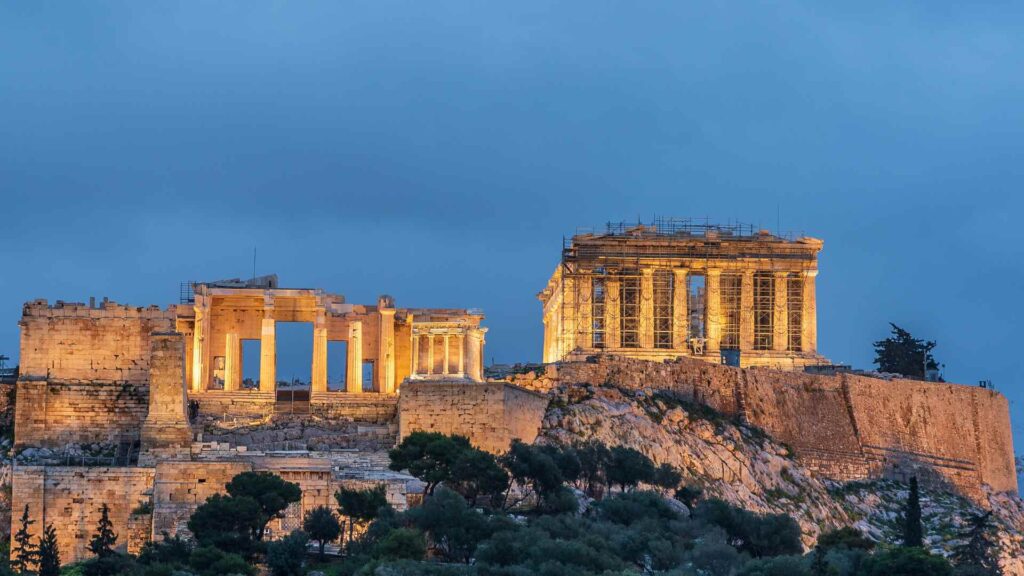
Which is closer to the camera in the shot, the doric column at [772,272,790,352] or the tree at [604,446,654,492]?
the tree at [604,446,654,492]

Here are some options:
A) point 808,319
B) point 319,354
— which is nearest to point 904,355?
point 808,319

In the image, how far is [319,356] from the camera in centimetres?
8906

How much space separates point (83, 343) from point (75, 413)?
2681 millimetres

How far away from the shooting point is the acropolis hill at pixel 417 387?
74.8 metres

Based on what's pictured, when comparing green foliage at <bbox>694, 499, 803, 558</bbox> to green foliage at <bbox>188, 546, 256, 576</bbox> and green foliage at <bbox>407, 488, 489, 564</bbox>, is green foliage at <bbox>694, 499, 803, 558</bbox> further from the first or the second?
green foliage at <bbox>188, 546, 256, 576</bbox>

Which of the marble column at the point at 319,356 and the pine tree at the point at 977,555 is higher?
the marble column at the point at 319,356

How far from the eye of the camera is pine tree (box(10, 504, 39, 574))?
69312 mm

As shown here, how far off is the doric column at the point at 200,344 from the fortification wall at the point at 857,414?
1287 centimetres

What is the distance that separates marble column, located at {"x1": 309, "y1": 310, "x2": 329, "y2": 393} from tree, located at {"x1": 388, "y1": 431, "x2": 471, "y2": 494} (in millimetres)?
11588

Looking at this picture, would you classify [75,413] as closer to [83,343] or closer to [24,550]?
[83,343]

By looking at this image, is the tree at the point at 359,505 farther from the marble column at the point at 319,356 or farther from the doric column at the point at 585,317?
the doric column at the point at 585,317

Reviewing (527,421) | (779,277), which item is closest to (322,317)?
(527,421)

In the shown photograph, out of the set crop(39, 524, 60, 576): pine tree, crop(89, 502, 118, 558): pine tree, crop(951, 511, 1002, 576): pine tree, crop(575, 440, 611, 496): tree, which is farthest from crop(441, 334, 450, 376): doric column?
crop(39, 524, 60, 576): pine tree

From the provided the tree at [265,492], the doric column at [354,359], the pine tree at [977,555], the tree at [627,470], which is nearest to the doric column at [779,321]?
the doric column at [354,359]
